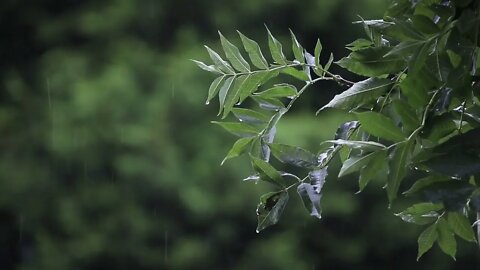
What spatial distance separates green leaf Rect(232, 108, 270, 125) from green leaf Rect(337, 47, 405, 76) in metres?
0.21

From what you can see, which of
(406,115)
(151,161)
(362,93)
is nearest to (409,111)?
(406,115)

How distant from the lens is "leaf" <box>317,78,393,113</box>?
33.4 inches

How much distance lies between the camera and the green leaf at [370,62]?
80cm

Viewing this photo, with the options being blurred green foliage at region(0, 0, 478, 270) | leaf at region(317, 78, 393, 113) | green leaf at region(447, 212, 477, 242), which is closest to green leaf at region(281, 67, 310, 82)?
leaf at region(317, 78, 393, 113)

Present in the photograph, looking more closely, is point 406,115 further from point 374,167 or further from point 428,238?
point 428,238

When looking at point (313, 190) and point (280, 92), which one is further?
point (280, 92)

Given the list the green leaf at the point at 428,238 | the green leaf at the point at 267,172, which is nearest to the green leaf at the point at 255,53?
the green leaf at the point at 267,172

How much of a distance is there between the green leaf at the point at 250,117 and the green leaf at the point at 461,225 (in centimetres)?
26

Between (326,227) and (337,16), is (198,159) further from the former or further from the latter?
(337,16)

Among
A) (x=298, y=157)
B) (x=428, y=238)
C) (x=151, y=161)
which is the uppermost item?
(x=298, y=157)

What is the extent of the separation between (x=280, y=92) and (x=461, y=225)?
0.26 meters

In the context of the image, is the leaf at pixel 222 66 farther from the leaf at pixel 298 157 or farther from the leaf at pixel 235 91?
the leaf at pixel 298 157

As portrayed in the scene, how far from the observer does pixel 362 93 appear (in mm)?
852

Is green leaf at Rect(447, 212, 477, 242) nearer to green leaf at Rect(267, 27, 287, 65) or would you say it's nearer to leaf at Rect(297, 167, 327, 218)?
leaf at Rect(297, 167, 327, 218)
